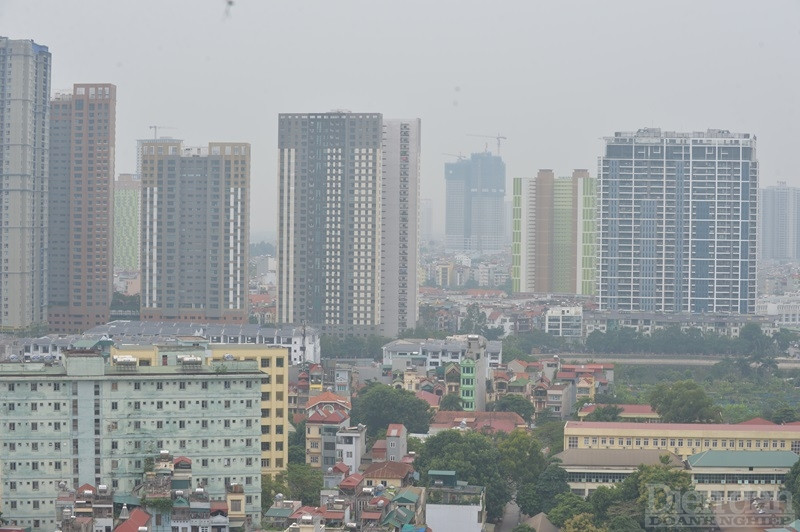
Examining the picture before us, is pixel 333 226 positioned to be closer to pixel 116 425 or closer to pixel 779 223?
pixel 116 425

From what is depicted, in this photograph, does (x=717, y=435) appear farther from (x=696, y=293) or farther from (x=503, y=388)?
(x=696, y=293)

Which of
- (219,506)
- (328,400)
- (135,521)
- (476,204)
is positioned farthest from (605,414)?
(476,204)

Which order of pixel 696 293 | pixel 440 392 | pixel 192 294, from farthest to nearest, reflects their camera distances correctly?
1. pixel 696 293
2. pixel 192 294
3. pixel 440 392

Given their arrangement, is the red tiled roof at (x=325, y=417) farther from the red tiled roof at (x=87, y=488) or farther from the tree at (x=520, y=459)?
the red tiled roof at (x=87, y=488)

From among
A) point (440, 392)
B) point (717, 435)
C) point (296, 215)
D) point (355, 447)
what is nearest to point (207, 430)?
point (355, 447)

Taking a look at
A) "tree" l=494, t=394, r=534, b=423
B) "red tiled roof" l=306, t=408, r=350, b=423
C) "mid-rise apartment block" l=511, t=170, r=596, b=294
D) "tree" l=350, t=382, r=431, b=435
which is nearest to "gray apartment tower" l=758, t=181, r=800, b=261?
"mid-rise apartment block" l=511, t=170, r=596, b=294

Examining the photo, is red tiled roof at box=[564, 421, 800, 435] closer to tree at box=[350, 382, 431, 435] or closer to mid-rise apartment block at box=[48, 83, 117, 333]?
tree at box=[350, 382, 431, 435]

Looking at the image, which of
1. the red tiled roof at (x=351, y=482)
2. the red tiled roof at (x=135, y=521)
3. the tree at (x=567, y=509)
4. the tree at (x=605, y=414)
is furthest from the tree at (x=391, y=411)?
the red tiled roof at (x=135, y=521)
